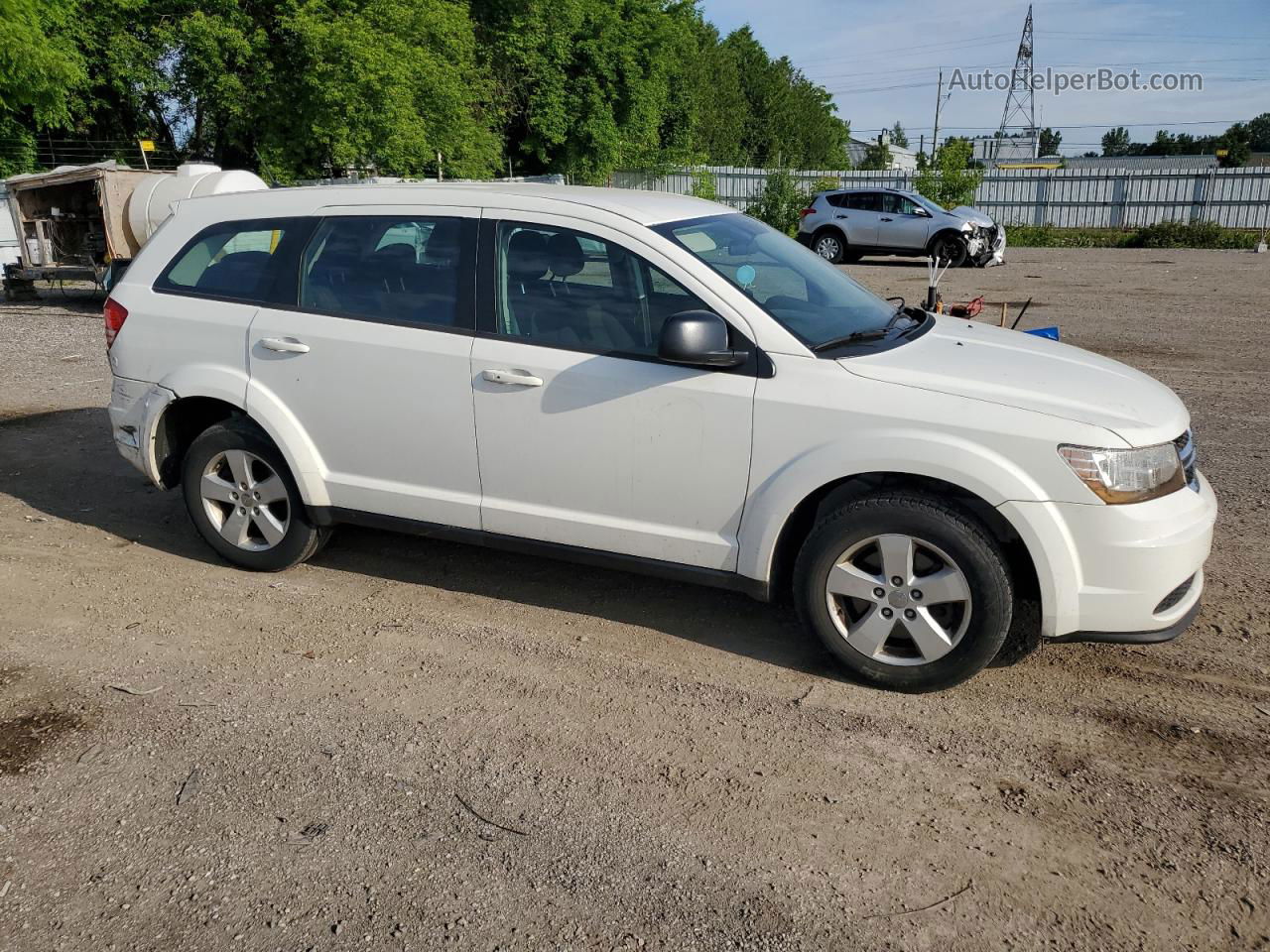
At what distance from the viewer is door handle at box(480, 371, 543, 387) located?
429cm

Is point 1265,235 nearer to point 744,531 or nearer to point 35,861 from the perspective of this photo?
point 744,531

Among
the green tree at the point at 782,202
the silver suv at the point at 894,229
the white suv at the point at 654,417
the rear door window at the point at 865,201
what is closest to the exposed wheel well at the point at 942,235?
the silver suv at the point at 894,229

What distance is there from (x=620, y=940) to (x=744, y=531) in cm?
174

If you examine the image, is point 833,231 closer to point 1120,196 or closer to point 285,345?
point 1120,196

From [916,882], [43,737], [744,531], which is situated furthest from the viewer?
[744,531]

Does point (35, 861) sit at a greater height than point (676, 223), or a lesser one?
lesser

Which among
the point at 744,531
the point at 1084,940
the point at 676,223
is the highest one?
the point at 676,223

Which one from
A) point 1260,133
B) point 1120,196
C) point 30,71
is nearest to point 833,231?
point 1120,196

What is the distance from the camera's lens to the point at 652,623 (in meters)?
4.64

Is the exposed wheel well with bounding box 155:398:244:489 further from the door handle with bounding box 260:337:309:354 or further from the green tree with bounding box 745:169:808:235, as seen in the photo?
the green tree with bounding box 745:169:808:235

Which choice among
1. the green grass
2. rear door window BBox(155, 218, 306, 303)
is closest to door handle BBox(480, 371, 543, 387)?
rear door window BBox(155, 218, 306, 303)

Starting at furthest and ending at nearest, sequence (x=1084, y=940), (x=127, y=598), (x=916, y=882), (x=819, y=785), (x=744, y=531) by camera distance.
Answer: (x=127, y=598), (x=744, y=531), (x=819, y=785), (x=916, y=882), (x=1084, y=940)

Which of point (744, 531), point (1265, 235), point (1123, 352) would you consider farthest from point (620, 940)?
point (1265, 235)

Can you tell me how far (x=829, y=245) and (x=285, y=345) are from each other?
68.4 ft
